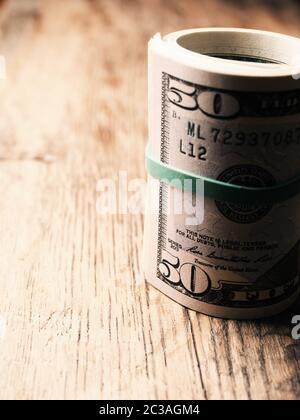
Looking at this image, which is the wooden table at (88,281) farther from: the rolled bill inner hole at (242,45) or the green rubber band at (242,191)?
the rolled bill inner hole at (242,45)

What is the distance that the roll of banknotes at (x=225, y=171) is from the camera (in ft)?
2.16

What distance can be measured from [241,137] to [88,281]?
314 mm

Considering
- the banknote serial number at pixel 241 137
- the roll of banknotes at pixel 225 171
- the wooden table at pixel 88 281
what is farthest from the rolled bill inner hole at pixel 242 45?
the wooden table at pixel 88 281

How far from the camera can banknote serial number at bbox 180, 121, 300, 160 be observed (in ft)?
2.19

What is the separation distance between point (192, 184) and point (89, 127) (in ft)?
2.25

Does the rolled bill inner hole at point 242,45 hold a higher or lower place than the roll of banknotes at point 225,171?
higher

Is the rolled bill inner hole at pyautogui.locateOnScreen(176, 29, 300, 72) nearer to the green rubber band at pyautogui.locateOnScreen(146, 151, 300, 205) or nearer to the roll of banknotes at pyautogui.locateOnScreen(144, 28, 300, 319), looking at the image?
the roll of banknotes at pyautogui.locateOnScreen(144, 28, 300, 319)

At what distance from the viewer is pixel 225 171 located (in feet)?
2.29

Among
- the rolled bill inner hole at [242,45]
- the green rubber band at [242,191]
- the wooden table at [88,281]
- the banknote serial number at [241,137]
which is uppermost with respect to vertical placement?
the rolled bill inner hole at [242,45]

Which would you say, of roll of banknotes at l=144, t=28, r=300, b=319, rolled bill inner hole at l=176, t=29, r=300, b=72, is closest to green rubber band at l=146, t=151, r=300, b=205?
roll of banknotes at l=144, t=28, r=300, b=319

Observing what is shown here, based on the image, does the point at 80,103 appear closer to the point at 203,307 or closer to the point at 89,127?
the point at 89,127

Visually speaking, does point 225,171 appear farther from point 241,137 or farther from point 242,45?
point 242,45

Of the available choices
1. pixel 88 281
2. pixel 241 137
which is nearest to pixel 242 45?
pixel 241 137

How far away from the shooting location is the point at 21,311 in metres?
0.78
